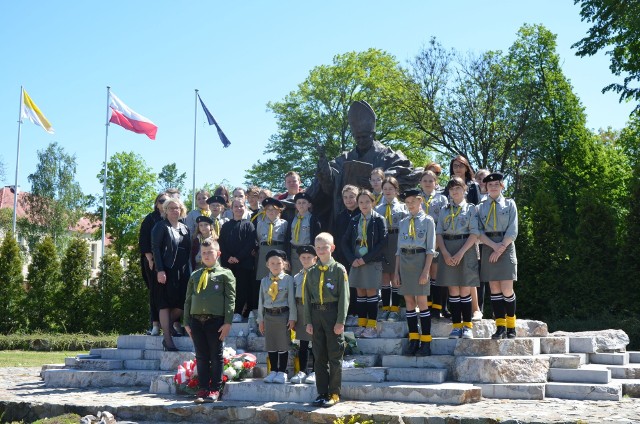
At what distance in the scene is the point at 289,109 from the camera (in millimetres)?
34812

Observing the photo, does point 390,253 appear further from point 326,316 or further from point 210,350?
point 210,350

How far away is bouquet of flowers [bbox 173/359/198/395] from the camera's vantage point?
26.4ft

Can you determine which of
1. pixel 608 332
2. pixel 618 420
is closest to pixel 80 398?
pixel 618 420

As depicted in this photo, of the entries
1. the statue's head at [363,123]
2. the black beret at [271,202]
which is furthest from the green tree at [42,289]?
the statue's head at [363,123]

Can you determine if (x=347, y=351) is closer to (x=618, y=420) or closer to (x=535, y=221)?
(x=618, y=420)

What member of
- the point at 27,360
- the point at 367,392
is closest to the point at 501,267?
the point at 367,392

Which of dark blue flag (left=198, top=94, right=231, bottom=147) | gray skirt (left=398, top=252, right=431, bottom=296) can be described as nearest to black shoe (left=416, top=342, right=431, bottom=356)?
gray skirt (left=398, top=252, right=431, bottom=296)

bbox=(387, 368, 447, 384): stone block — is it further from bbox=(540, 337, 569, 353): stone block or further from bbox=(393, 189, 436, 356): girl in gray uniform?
bbox=(540, 337, 569, 353): stone block

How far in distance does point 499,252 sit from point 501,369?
131cm

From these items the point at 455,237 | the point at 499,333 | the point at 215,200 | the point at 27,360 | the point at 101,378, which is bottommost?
the point at 27,360

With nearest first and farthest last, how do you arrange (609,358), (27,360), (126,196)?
(609,358)
(27,360)
(126,196)

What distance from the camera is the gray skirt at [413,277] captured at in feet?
26.6

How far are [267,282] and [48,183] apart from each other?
42923mm

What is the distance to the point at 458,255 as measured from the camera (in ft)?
27.3
